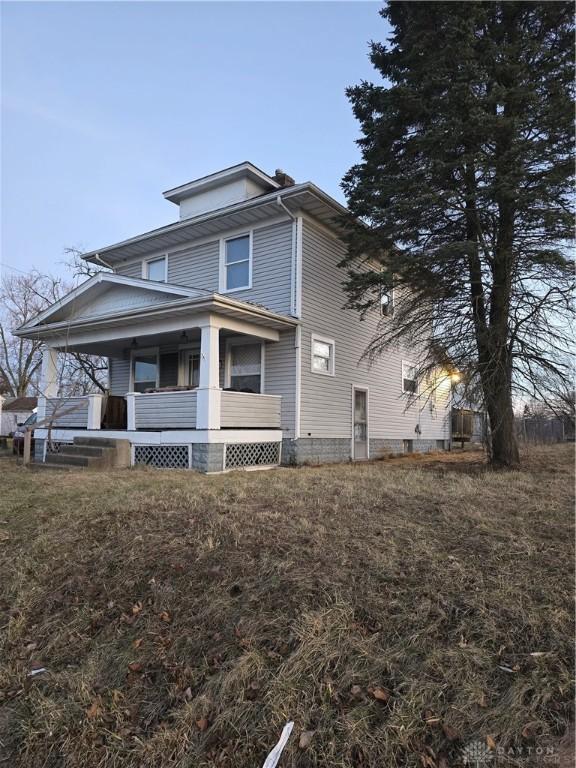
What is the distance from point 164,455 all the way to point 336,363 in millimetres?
5109

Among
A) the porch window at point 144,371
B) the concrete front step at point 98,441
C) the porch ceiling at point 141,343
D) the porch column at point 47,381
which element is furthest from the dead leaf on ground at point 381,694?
the porch column at point 47,381

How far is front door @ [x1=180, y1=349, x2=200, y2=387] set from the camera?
496 inches

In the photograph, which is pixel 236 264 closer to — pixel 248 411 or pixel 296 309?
pixel 296 309

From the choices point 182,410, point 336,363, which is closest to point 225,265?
point 336,363

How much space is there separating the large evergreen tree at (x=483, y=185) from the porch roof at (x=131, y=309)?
2785 millimetres

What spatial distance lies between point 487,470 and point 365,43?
30.3ft

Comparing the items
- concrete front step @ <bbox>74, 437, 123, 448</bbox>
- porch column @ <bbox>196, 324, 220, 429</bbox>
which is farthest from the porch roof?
concrete front step @ <bbox>74, 437, 123, 448</bbox>

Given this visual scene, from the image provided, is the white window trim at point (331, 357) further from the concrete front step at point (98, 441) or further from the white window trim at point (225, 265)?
the concrete front step at point (98, 441)

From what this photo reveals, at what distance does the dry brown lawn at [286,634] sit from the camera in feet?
7.20

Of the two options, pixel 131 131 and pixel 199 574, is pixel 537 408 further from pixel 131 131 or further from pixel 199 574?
pixel 131 131

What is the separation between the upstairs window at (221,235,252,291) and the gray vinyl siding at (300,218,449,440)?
170 centimetres

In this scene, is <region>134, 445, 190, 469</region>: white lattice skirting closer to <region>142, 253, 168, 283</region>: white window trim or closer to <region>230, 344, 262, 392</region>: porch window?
<region>230, 344, 262, 392</region>: porch window

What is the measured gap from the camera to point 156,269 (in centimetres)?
1409

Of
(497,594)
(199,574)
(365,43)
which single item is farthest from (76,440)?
(365,43)
